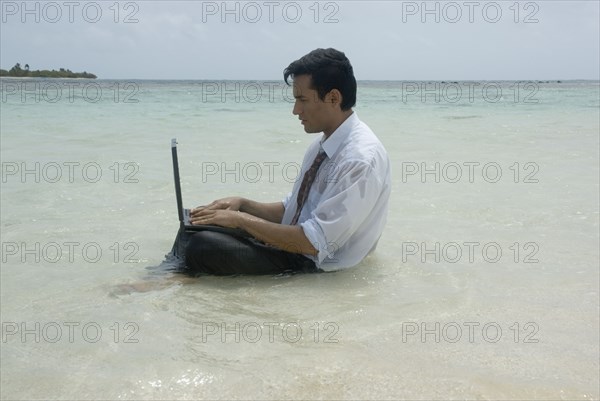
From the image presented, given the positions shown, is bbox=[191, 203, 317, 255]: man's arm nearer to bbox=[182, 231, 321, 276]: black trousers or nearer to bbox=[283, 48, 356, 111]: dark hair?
bbox=[182, 231, 321, 276]: black trousers

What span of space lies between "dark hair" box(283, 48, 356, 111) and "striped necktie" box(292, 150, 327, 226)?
12.2 inches

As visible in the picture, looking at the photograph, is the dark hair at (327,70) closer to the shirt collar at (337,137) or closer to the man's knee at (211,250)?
the shirt collar at (337,137)

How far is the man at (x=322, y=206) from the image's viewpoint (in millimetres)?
3025

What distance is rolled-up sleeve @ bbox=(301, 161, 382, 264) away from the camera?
3.00 metres

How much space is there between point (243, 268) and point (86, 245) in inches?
50.9

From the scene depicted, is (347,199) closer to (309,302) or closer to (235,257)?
(309,302)

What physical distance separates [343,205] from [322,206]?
10 centimetres

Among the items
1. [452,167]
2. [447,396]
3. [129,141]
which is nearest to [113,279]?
[447,396]

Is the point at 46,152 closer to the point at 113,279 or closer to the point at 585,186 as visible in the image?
the point at 113,279

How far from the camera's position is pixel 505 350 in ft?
8.07

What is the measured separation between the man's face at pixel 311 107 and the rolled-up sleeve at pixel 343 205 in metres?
0.28

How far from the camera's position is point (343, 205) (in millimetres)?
2990

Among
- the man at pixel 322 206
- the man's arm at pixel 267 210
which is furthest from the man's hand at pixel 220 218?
the man's arm at pixel 267 210

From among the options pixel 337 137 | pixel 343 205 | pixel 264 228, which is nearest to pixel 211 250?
pixel 264 228
